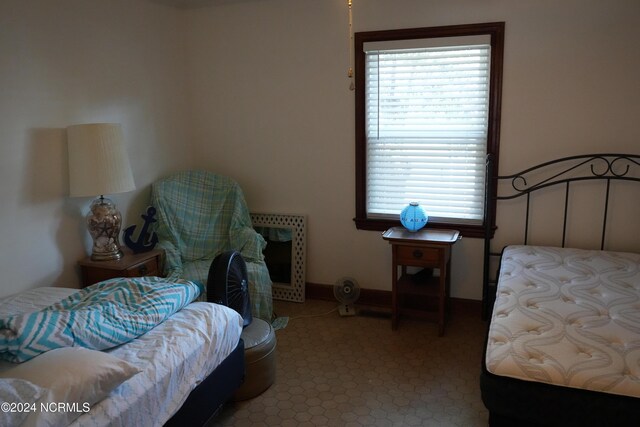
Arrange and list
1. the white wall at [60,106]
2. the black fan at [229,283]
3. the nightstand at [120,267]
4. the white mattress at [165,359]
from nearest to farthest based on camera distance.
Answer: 1. the white mattress at [165,359]
2. the black fan at [229,283]
3. the white wall at [60,106]
4. the nightstand at [120,267]

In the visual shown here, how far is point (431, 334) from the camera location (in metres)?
3.19

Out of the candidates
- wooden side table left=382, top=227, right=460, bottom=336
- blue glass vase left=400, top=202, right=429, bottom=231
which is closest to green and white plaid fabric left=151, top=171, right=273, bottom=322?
wooden side table left=382, top=227, right=460, bottom=336

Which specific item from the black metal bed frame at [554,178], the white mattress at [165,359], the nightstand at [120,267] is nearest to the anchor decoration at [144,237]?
the nightstand at [120,267]

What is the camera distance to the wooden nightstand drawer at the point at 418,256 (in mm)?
3086

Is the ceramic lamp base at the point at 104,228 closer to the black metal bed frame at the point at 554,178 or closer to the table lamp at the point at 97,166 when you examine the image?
the table lamp at the point at 97,166

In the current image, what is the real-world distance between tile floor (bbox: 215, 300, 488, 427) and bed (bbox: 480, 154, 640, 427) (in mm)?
519

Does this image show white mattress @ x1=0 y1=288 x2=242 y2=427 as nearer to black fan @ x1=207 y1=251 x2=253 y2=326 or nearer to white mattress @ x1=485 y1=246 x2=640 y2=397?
black fan @ x1=207 y1=251 x2=253 y2=326

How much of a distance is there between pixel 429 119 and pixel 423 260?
0.98m

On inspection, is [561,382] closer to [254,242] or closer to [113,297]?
[113,297]

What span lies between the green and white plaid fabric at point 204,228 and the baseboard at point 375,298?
0.65m

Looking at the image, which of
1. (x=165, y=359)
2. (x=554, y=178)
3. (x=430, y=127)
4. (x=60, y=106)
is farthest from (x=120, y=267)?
(x=554, y=178)

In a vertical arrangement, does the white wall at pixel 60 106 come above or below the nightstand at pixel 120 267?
above

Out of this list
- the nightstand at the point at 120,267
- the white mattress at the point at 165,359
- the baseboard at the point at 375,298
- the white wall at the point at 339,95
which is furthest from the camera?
the baseboard at the point at 375,298

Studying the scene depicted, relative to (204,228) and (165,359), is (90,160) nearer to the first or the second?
(204,228)
